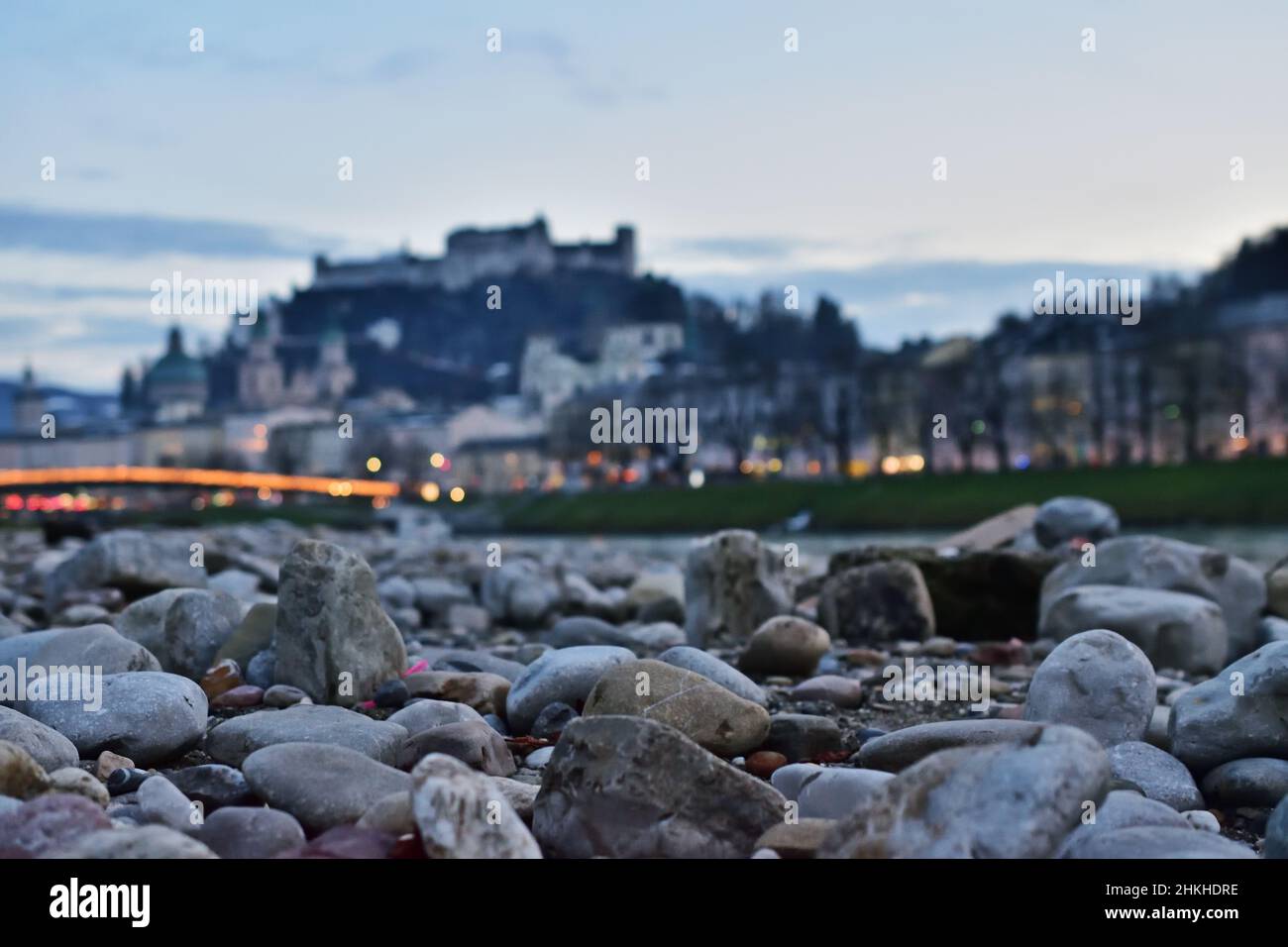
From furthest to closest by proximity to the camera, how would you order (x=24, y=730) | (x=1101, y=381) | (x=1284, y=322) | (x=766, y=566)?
(x=1284, y=322), (x=1101, y=381), (x=766, y=566), (x=24, y=730)

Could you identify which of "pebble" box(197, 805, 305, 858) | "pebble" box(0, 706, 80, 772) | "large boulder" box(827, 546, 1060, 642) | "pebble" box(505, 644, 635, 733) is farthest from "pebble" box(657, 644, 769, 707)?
"large boulder" box(827, 546, 1060, 642)

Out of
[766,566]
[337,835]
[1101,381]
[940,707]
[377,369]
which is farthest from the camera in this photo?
[377,369]

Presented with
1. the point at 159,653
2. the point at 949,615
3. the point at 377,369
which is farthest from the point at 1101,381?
the point at 377,369

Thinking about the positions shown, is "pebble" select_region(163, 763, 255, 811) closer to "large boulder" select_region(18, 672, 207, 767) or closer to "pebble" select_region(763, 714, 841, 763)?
"large boulder" select_region(18, 672, 207, 767)

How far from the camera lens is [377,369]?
196 m

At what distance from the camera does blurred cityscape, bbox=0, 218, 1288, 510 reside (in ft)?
237

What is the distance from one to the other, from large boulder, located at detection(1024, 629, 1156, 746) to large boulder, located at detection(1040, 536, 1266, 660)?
420 cm

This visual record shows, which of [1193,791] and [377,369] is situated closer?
A: [1193,791]

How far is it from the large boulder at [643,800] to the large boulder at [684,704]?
1249 millimetres

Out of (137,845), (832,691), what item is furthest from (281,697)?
(137,845)

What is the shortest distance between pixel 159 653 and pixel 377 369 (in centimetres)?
19077

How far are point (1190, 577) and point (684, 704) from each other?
228 inches

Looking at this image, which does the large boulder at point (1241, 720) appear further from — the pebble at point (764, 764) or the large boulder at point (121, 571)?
the large boulder at point (121, 571)
